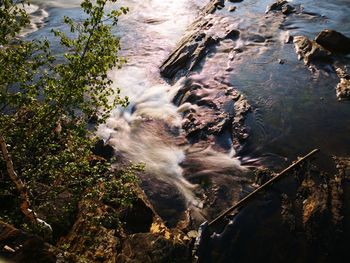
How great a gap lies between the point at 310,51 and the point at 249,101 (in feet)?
18.2

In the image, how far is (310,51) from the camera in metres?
19.0

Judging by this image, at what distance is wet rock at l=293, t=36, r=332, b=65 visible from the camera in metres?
18.5

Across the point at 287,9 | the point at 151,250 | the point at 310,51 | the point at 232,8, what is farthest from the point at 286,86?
the point at 232,8

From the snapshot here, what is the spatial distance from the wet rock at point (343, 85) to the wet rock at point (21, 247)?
45.9 ft

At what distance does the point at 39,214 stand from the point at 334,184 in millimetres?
9150

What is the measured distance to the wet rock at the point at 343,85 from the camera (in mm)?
15680

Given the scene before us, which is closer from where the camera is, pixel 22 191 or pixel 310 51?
pixel 22 191

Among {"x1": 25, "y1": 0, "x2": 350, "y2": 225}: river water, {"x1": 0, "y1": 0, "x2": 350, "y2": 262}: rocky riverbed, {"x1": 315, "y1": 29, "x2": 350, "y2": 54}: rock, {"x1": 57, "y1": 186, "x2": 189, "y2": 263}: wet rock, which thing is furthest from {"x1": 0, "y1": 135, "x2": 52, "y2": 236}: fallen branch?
{"x1": 315, "y1": 29, "x2": 350, "y2": 54}: rock

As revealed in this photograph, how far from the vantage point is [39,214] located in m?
8.88

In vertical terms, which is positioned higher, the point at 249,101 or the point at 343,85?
the point at 343,85

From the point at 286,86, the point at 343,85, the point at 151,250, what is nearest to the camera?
the point at 151,250

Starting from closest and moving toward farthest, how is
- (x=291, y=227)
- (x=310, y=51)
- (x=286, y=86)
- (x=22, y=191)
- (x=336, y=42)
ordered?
(x=22, y=191)
(x=291, y=227)
(x=286, y=86)
(x=336, y=42)
(x=310, y=51)

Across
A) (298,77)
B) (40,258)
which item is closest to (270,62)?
(298,77)

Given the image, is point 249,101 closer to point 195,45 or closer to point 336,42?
point 336,42
